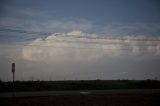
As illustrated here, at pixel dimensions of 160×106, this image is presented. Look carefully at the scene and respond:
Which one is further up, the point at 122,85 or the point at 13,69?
the point at 13,69

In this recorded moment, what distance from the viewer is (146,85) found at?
51.4m

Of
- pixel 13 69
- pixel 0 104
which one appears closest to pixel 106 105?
pixel 0 104

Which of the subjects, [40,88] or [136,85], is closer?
[40,88]

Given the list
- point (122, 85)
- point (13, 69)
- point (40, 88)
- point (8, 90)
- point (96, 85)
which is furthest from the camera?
point (122, 85)

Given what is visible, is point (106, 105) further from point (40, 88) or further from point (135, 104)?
point (40, 88)

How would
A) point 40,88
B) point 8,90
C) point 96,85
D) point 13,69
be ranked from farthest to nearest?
point 96,85
point 40,88
point 8,90
point 13,69

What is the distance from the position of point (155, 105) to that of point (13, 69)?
13.6 m

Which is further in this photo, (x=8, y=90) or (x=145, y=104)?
(x=8, y=90)

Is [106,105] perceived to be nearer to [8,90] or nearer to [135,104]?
[135,104]

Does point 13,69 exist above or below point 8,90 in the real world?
above

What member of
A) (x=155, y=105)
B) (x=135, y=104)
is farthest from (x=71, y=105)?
(x=155, y=105)

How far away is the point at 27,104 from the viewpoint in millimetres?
20344

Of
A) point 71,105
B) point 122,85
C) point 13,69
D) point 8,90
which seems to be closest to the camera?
point 71,105

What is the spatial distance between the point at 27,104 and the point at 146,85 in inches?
1384
